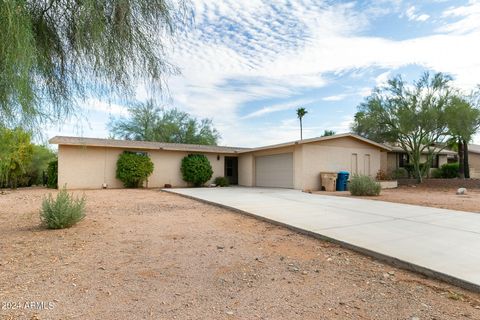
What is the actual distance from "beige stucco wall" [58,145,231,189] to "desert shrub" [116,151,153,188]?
2.11ft

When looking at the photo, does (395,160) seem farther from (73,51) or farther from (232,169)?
(73,51)

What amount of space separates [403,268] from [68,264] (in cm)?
442

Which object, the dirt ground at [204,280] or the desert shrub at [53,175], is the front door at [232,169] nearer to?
the desert shrub at [53,175]

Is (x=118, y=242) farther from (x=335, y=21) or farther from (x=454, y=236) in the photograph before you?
(x=335, y=21)

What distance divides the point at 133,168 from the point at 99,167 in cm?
207

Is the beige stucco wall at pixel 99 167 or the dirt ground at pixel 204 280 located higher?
the beige stucco wall at pixel 99 167

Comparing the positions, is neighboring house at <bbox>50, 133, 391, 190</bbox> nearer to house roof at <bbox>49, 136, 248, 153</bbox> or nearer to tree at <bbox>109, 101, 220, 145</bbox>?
house roof at <bbox>49, 136, 248, 153</bbox>

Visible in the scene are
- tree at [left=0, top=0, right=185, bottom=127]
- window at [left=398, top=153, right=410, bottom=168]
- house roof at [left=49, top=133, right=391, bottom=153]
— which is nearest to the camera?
tree at [left=0, top=0, right=185, bottom=127]

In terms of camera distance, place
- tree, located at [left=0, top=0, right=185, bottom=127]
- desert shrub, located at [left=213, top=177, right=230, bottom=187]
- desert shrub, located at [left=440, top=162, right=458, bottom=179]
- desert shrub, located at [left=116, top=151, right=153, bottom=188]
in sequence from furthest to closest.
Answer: desert shrub, located at [left=440, top=162, right=458, bottom=179]
desert shrub, located at [left=213, top=177, right=230, bottom=187]
desert shrub, located at [left=116, top=151, right=153, bottom=188]
tree, located at [left=0, top=0, right=185, bottom=127]

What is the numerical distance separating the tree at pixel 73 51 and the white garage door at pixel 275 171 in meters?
14.4

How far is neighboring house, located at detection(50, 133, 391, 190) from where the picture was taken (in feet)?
53.9

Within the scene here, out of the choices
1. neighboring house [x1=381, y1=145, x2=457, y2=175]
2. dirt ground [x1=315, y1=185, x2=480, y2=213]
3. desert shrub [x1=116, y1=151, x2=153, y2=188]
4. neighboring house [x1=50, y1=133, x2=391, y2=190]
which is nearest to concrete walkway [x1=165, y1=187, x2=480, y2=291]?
dirt ground [x1=315, y1=185, x2=480, y2=213]

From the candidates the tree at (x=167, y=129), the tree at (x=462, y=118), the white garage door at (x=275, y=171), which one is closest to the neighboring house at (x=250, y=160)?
the white garage door at (x=275, y=171)

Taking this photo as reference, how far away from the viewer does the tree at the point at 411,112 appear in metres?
18.5
